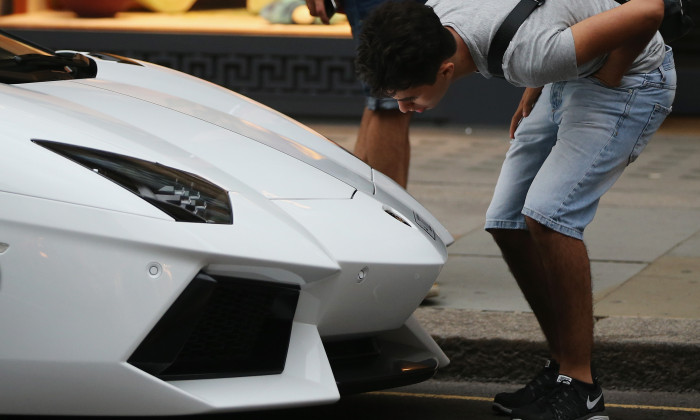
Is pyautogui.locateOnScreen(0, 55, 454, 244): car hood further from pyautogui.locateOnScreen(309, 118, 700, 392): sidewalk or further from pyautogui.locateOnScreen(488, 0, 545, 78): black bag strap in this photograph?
pyautogui.locateOnScreen(309, 118, 700, 392): sidewalk

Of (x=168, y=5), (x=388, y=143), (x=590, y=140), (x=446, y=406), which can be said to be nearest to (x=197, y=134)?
(x=590, y=140)

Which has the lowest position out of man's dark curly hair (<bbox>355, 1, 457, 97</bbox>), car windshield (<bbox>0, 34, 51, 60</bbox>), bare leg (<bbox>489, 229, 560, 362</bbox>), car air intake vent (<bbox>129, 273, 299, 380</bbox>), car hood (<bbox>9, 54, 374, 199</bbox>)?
bare leg (<bbox>489, 229, 560, 362</bbox>)

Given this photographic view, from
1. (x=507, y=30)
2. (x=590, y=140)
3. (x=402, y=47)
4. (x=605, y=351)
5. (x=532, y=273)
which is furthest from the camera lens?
(x=605, y=351)

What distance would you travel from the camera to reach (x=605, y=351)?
378cm

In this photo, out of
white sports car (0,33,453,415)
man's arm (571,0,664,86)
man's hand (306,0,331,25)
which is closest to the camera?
white sports car (0,33,453,415)

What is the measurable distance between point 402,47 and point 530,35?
0.35 metres

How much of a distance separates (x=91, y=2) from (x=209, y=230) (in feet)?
27.8

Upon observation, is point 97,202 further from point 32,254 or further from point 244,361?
point 244,361

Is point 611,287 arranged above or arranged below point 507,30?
below

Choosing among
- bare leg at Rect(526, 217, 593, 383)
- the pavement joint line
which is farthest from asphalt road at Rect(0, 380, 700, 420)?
bare leg at Rect(526, 217, 593, 383)

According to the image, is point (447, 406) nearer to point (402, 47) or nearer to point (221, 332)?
point (221, 332)

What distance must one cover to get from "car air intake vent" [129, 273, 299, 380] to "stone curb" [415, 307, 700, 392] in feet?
3.98

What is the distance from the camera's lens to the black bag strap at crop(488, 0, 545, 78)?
117 inches

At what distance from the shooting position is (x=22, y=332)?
2572 millimetres
